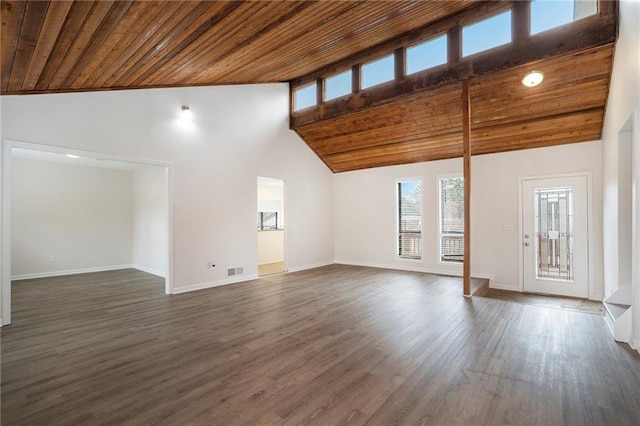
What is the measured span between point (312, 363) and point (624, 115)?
3.94m

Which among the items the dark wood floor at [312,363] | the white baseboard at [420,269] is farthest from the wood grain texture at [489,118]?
the dark wood floor at [312,363]

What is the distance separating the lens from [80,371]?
2.52 meters

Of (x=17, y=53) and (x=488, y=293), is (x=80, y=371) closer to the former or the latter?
(x=17, y=53)

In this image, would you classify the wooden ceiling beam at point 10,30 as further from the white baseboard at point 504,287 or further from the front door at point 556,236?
the white baseboard at point 504,287

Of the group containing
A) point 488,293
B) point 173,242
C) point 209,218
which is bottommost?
point 488,293

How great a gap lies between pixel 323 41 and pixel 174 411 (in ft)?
15.5

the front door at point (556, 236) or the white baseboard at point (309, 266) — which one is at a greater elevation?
the front door at point (556, 236)

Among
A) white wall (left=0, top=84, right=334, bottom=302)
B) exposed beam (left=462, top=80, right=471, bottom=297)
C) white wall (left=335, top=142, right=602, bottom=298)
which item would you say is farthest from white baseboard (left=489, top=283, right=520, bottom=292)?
white wall (left=0, top=84, right=334, bottom=302)

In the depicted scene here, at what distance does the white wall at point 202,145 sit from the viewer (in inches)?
161

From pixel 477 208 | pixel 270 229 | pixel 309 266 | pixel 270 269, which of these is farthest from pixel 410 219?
pixel 270 229

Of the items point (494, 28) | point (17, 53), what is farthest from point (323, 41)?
point (17, 53)

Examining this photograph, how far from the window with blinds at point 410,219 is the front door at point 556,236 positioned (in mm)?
2073

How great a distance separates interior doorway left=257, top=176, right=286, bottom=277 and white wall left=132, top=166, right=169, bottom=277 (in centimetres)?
226

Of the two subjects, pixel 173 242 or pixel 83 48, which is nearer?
pixel 83 48
